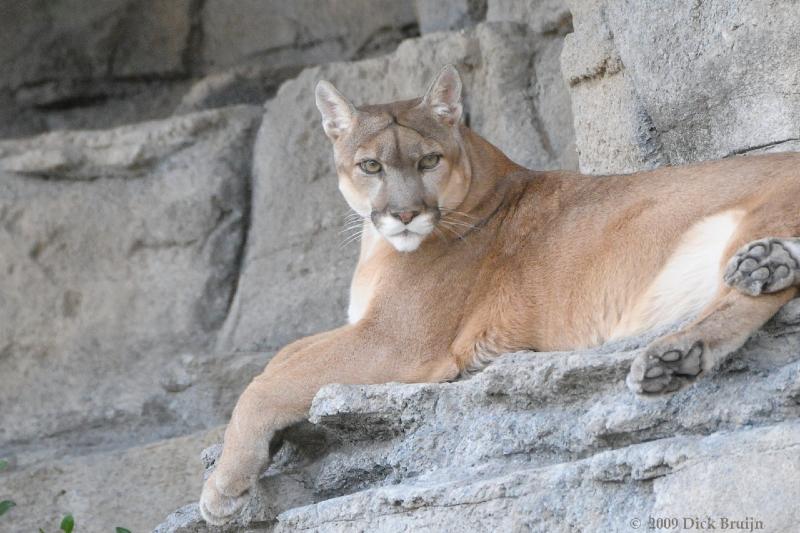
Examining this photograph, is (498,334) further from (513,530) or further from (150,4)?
(150,4)

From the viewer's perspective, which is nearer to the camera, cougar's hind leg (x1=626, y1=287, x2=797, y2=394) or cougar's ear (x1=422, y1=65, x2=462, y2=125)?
cougar's hind leg (x1=626, y1=287, x2=797, y2=394)

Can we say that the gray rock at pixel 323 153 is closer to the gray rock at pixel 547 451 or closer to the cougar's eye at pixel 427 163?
the cougar's eye at pixel 427 163

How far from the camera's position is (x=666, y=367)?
2.96 metres

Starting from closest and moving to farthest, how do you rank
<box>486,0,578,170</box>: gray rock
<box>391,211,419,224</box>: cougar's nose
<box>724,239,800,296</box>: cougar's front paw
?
<box>724,239,800,296</box>: cougar's front paw < <box>391,211,419,224</box>: cougar's nose < <box>486,0,578,170</box>: gray rock

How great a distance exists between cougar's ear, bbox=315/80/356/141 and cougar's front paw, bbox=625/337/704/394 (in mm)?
2020

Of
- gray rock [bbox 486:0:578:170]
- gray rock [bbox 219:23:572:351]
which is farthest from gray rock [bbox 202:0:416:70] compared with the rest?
gray rock [bbox 486:0:578:170]

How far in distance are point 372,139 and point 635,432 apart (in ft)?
5.67

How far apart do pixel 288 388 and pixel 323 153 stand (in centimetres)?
259

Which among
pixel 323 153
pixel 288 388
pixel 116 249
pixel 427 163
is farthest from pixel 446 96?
pixel 116 249

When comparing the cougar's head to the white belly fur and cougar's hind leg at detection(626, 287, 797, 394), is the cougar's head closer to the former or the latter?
the white belly fur

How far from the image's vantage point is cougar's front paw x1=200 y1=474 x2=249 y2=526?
379 centimetres

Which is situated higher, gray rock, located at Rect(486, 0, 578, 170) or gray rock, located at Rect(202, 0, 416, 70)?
gray rock, located at Rect(202, 0, 416, 70)

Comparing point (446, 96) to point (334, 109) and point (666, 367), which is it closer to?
point (334, 109)

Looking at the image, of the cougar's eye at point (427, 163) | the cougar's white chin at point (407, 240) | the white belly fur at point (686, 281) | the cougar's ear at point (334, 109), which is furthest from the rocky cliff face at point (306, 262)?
the cougar's ear at point (334, 109)
